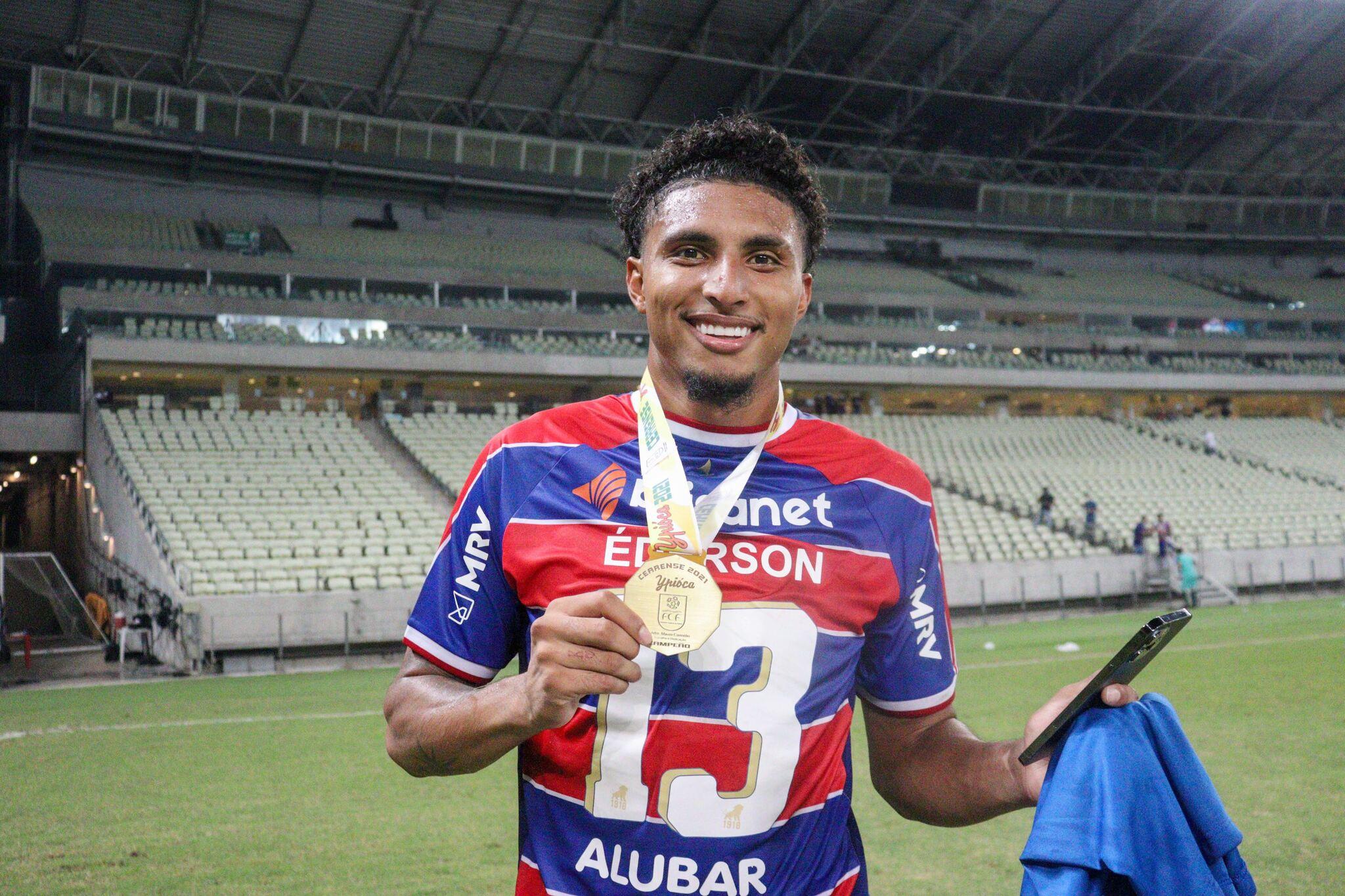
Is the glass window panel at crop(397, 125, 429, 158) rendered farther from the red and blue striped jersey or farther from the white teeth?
the white teeth

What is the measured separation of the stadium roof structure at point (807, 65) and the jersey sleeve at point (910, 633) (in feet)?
103

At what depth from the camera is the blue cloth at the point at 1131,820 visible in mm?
1786

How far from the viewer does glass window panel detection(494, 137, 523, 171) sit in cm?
3797

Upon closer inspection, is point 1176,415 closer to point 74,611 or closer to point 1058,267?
point 1058,267

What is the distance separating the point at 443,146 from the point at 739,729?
37.9 meters

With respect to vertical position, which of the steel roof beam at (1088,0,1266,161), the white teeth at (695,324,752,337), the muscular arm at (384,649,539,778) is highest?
the steel roof beam at (1088,0,1266,161)

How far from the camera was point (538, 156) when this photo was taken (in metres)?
38.6

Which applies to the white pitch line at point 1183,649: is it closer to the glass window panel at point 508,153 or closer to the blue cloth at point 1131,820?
the blue cloth at point 1131,820

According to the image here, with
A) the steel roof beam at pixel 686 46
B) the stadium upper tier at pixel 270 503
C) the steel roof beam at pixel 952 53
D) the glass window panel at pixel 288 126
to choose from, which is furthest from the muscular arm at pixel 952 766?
the glass window panel at pixel 288 126

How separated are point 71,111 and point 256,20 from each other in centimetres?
621

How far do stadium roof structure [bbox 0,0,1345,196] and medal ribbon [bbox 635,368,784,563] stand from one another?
31403 mm

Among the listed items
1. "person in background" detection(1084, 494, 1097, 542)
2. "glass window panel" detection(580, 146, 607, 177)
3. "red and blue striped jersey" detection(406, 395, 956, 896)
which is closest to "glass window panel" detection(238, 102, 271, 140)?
"glass window panel" detection(580, 146, 607, 177)

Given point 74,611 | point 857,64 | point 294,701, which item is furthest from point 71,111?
point 294,701

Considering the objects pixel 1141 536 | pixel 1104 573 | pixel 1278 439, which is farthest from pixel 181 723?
pixel 1278 439
